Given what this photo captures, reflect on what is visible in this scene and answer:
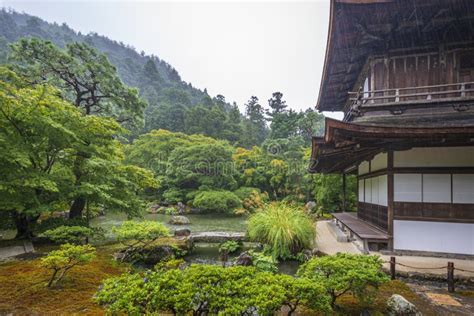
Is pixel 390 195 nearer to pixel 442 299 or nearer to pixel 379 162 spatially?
pixel 379 162

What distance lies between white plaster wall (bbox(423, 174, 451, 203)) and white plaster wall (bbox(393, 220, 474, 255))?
55 centimetres

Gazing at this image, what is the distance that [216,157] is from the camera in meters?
20.8

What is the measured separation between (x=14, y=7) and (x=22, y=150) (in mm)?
136112

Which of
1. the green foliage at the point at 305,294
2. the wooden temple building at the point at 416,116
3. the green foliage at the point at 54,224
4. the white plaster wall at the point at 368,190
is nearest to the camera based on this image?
the green foliage at the point at 305,294

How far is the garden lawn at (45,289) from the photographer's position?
365cm

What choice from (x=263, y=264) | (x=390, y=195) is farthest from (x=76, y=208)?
(x=390, y=195)

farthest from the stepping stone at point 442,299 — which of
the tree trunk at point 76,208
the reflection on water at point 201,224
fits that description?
the tree trunk at point 76,208

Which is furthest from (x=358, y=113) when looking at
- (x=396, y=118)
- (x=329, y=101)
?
(x=329, y=101)

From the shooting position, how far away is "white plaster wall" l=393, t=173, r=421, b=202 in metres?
6.03

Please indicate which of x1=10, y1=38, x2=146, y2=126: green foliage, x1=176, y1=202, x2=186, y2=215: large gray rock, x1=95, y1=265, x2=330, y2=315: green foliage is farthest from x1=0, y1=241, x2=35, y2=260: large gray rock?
x1=176, y1=202, x2=186, y2=215: large gray rock

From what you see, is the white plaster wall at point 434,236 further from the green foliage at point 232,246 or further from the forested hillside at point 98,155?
the forested hillside at point 98,155

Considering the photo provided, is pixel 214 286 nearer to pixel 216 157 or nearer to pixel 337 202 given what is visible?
pixel 337 202

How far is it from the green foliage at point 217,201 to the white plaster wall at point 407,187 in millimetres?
12826

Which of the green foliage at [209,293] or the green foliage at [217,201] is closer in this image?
the green foliage at [209,293]
